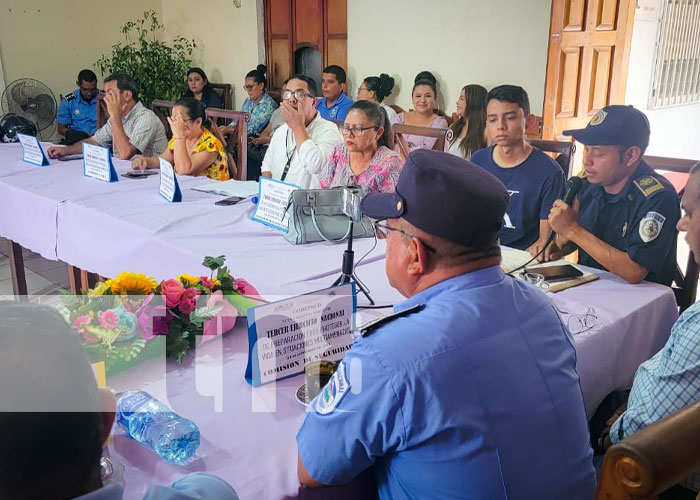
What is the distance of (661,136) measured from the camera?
5586mm

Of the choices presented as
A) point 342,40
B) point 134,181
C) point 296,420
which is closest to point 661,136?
point 342,40

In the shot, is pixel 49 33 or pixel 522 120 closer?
pixel 522 120

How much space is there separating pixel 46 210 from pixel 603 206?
2.19 meters

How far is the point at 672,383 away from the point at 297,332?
0.71m

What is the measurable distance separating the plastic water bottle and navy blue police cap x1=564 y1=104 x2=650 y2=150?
4.89 feet

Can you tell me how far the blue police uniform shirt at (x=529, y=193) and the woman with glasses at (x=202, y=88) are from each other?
4373mm

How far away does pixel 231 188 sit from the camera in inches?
109

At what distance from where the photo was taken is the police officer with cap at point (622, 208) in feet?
5.80

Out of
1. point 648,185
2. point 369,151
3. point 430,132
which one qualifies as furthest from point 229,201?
point 648,185

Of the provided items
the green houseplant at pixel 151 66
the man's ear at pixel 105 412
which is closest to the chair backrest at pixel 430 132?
the man's ear at pixel 105 412

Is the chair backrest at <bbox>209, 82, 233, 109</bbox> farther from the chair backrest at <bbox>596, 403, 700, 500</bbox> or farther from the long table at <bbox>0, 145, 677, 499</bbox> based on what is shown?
the chair backrest at <bbox>596, 403, 700, 500</bbox>

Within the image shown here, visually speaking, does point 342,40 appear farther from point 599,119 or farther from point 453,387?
point 453,387

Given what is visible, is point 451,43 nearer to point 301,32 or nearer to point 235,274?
point 301,32

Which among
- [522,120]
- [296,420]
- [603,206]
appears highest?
[522,120]
